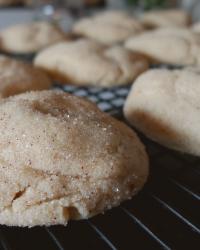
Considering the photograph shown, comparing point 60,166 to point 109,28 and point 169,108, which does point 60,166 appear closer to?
point 169,108

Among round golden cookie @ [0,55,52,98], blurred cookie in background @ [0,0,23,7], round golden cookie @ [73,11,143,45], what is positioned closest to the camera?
round golden cookie @ [0,55,52,98]

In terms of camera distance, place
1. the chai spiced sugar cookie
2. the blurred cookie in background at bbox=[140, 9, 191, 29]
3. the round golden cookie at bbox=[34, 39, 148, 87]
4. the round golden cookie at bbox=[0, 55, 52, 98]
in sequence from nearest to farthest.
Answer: the round golden cookie at bbox=[0, 55, 52, 98] < the round golden cookie at bbox=[34, 39, 148, 87] < the chai spiced sugar cookie < the blurred cookie in background at bbox=[140, 9, 191, 29]

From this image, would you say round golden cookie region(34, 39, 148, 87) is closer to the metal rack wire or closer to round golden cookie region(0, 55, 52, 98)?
round golden cookie region(0, 55, 52, 98)

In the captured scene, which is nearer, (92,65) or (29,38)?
(92,65)

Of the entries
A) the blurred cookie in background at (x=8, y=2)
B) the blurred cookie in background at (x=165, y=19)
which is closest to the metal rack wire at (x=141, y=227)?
the blurred cookie in background at (x=165, y=19)

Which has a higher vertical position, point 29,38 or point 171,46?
point 171,46

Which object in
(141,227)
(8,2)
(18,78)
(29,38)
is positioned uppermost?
(141,227)

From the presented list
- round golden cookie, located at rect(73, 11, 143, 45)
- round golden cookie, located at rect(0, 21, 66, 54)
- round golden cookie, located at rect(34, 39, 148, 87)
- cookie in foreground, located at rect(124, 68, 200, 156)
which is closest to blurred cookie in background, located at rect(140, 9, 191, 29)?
round golden cookie, located at rect(73, 11, 143, 45)

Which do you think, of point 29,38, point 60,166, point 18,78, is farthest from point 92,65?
point 60,166
